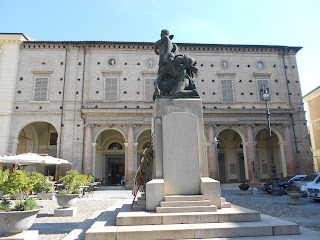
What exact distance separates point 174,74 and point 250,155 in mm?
18802

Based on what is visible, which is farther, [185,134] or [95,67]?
[95,67]

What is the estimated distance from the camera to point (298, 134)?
25.3 m

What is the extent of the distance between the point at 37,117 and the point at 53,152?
4703 millimetres

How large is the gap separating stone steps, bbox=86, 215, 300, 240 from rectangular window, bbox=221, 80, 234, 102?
20.9 meters

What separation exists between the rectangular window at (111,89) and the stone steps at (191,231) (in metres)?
20.0

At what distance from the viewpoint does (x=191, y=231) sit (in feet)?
16.0

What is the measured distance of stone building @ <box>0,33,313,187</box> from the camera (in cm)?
2331

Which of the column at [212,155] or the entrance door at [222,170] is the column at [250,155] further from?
the entrance door at [222,170]

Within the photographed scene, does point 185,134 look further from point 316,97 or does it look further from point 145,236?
point 316,97

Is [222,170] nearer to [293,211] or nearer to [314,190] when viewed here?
[314,190]

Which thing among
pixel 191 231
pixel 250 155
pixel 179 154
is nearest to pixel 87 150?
pixel 250 155

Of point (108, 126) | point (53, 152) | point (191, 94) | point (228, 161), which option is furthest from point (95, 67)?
point (191, 94)

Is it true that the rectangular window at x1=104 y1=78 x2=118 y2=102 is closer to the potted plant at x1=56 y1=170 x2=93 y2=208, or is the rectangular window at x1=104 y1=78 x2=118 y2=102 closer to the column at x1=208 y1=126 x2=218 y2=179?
the column at x1=208 y1=126 x2=218 y2=179

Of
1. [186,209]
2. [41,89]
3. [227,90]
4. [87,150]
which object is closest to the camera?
[186,209]
